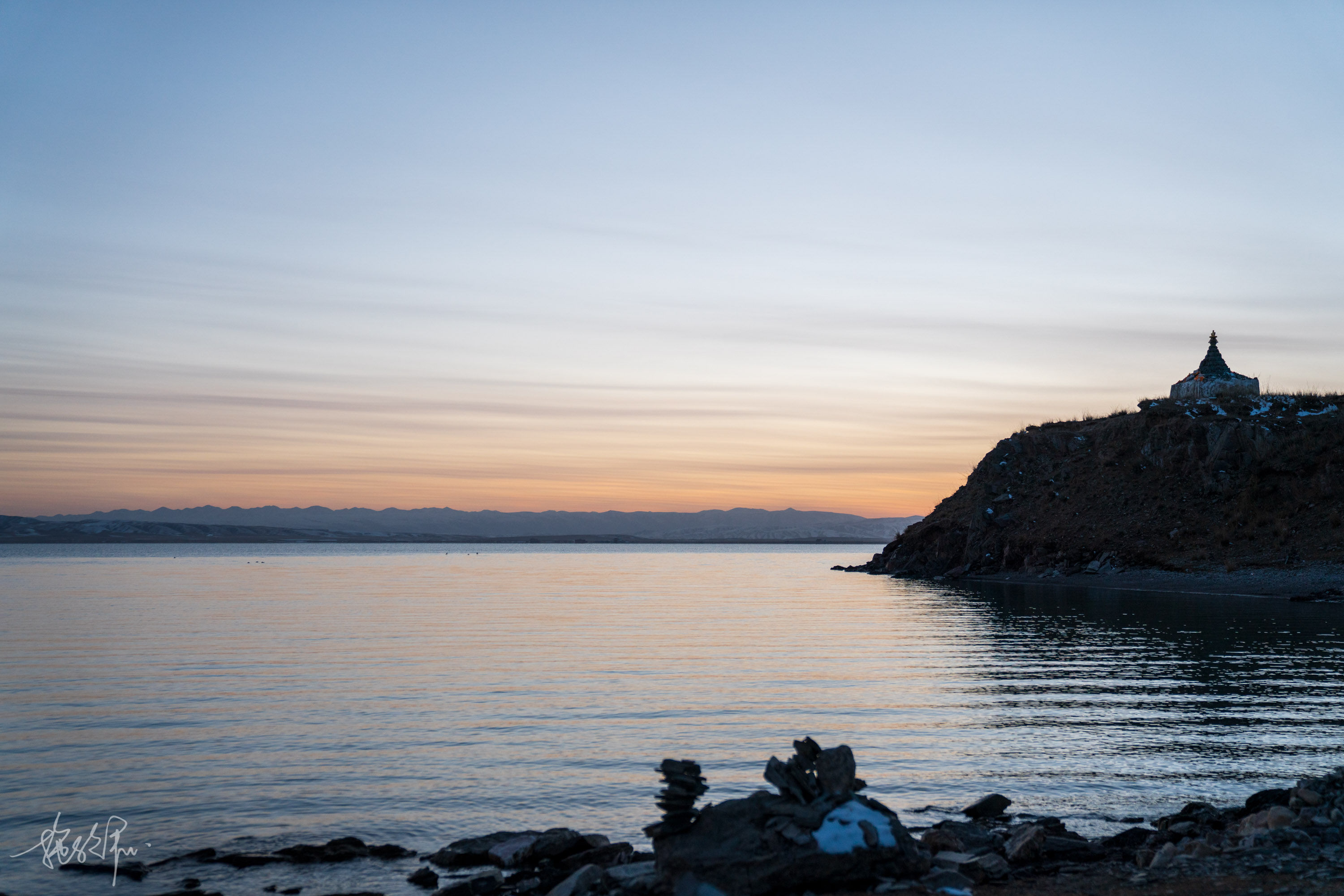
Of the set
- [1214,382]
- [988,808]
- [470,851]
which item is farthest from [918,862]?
[1214,382]

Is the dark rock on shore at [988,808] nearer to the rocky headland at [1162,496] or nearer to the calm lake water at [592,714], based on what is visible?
the calm lake water at [592,714]

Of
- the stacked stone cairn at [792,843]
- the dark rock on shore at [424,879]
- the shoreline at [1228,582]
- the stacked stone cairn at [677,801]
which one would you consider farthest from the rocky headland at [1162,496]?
the dark rock on shore at [424,879]

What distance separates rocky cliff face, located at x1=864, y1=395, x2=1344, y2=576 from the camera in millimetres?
73250

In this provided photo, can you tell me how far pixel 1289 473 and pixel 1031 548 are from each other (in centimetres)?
2316

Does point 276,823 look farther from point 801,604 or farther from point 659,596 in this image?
point 659,596

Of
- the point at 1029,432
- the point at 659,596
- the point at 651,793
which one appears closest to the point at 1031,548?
the point at 1029,432

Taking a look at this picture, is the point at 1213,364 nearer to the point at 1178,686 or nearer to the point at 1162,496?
the point at 1162,496

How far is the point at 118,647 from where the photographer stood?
3709 cm

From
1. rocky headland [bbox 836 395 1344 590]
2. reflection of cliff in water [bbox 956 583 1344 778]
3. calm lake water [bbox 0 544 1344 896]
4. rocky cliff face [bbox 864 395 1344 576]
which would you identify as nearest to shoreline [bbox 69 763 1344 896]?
calm lake water [bbox 0 544 1344 896]
